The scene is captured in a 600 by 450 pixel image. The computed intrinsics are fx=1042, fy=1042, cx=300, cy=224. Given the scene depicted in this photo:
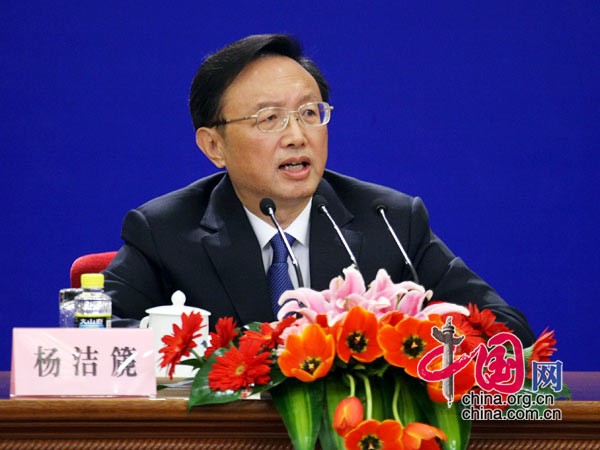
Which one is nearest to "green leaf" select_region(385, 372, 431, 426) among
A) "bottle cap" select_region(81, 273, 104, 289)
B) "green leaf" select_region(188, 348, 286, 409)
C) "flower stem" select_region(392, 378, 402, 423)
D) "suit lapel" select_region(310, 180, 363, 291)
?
"flower stem" select_region(392, 378, 402, 423)

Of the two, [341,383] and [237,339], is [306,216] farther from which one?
[341,383]

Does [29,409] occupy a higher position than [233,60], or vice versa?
[233,60]

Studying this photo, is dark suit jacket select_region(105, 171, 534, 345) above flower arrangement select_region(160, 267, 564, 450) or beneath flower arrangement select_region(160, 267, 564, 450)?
above

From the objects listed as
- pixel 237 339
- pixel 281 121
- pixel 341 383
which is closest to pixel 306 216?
pixel 281 121

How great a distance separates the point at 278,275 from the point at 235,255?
11 centimetres

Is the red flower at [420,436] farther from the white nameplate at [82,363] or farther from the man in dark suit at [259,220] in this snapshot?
the man in dark suit at [259,220]

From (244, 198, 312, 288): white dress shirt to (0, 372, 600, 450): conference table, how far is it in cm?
101

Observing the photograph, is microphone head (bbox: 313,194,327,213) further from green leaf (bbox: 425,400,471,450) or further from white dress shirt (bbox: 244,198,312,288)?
green leaf (bbox: 425,400,471,450)

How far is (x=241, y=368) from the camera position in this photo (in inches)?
54.5

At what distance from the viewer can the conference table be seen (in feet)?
4.53

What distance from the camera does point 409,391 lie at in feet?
4.43

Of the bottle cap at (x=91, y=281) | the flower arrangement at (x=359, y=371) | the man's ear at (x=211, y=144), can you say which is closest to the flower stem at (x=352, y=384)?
the flower arrangement at (x=359, y=371)

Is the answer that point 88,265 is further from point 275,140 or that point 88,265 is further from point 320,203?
point 320,203

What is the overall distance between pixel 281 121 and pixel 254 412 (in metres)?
1.14
